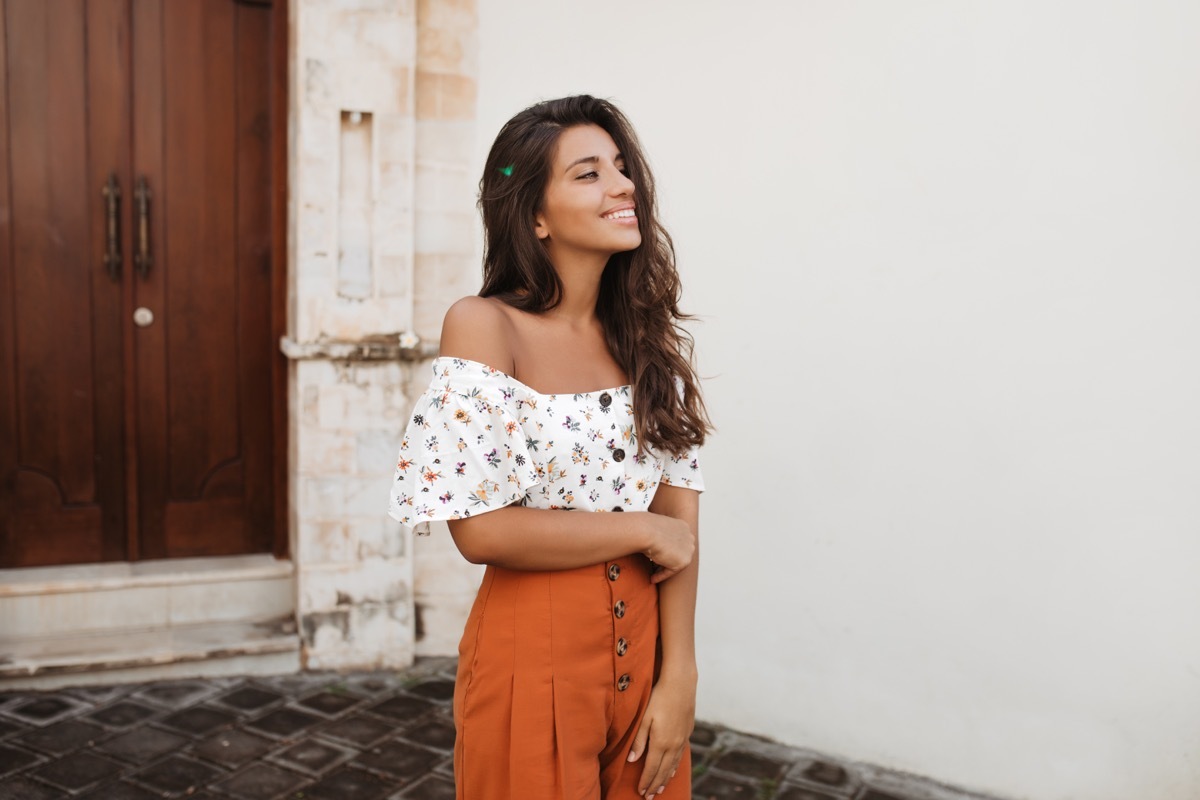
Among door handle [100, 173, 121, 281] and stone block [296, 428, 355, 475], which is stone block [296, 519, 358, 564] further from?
door handle [100, 173, 121, 281]

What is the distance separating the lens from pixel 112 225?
179 inches

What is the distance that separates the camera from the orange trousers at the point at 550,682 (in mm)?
1774

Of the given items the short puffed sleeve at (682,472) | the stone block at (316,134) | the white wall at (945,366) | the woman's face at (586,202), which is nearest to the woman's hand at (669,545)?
the short puffed sleeve at (682,472)

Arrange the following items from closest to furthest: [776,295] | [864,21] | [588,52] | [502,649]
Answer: [502,649] → [864,21] → [776,295] → [588,52]

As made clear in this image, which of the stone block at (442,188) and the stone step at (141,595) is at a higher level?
the stone block at (442,188)

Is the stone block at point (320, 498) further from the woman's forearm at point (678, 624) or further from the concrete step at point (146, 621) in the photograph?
the woman's forearm at point (678, 624)

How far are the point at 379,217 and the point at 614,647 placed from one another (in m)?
3.11

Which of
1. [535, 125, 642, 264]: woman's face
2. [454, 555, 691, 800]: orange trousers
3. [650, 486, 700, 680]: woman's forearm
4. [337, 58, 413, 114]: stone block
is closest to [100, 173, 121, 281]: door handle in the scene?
[337, 58, 413, 114]: stone block

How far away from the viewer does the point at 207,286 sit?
474cm

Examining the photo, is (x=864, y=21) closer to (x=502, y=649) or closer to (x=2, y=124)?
(x=502, y=649)

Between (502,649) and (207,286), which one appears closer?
(502,649)

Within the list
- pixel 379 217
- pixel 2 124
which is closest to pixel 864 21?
pixel 379 217

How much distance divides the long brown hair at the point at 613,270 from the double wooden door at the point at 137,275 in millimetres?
3085

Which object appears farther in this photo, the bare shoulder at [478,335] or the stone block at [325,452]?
the stone block at [325,452]
